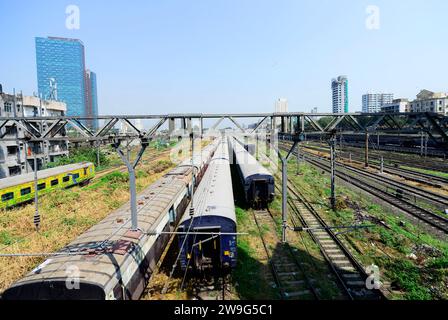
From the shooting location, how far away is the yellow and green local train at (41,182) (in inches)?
818

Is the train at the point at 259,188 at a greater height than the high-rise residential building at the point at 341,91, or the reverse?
the high-rise residential building at the point at 341,91

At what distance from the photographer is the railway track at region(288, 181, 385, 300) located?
10.6 metres

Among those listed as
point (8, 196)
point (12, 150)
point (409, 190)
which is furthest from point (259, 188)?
point (12, 150)

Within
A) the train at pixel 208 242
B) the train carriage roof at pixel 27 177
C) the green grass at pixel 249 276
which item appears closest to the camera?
the green grass at pixel 249 276

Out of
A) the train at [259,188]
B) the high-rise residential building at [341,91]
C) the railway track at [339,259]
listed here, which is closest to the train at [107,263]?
the railway track at [339,259]

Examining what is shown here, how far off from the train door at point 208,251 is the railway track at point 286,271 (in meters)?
2.66

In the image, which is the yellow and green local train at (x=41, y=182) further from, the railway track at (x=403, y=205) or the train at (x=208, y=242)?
the railway track at (x=403, y=205)

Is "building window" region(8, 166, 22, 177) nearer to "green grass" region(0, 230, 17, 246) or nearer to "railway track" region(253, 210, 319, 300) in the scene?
"green grass" region(0, 230, 17, 246)

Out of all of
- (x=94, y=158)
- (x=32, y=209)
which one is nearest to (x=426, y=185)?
(x=32, y=209)

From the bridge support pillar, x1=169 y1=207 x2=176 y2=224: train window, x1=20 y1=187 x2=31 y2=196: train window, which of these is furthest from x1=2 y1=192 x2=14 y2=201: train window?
the bridge support pillar

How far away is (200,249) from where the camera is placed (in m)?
11.4
